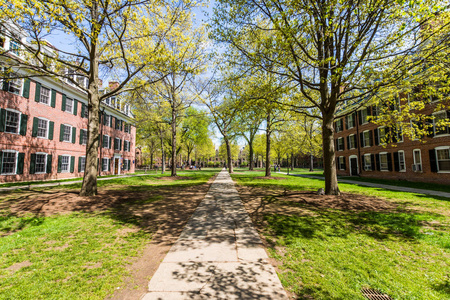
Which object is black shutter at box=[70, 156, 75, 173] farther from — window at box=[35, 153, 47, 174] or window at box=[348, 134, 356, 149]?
window at box=[348, 134, 356, 149]

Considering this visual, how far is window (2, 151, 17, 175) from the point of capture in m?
14.8

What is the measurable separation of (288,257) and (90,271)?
378 centimetres

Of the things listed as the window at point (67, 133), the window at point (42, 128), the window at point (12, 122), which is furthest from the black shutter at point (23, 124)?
the window at point (67, 133)

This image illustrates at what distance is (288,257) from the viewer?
13.0ft

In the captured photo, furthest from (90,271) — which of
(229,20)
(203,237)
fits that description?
(229,20)

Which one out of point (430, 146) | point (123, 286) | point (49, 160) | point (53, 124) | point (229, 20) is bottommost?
point (123, 286)

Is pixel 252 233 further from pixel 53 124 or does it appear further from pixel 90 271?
pixel 53 124

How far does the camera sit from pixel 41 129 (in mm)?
17750

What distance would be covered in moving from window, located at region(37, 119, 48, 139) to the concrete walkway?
66.0 feet

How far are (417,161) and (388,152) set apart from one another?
310 cm

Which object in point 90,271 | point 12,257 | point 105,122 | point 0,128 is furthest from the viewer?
point 105,122

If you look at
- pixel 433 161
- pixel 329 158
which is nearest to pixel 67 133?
pixel 329 158

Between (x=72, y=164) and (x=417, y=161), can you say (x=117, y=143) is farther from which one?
(x=417, y=161)

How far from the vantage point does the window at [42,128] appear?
17525 millimetres
